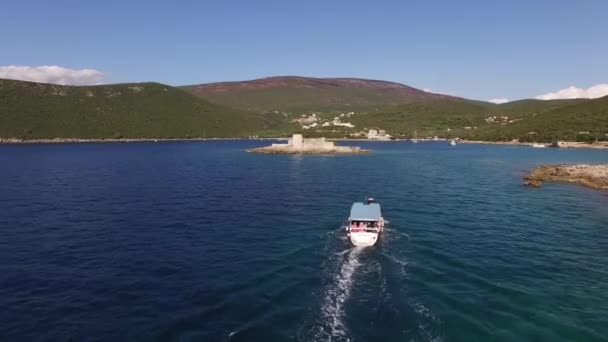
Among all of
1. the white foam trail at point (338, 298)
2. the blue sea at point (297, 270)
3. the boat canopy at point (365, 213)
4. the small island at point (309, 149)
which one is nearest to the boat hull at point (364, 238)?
the blue sea at point (297, 270)

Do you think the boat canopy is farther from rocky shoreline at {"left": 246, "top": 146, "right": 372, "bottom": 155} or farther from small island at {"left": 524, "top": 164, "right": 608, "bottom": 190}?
rocky shoreline at {"left": 246, "top": 146, "right": 372, "bottom": 155}

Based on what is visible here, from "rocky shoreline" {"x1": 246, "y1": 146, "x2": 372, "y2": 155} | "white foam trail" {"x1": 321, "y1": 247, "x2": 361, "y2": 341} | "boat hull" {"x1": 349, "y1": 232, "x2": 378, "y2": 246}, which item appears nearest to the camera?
"white foam trail" {"x1": 321, "y1": 247, "x2": 361, "y2": 341}

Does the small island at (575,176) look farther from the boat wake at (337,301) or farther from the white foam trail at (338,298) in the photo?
the white foam trail at (338,298)

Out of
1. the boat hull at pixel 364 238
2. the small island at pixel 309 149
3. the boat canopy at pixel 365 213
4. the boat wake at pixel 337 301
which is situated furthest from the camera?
the small island at pixel 309 149

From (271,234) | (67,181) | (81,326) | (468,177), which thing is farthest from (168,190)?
(468,177)

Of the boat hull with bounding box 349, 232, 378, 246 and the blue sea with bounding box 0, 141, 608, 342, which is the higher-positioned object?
the boat hull with bounding box 349, 232, 378, 246

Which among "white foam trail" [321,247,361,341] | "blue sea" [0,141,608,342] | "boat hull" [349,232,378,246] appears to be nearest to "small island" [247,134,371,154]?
"blue sea" [0,141,608,342]

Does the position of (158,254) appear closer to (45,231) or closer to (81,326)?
(81,326)
